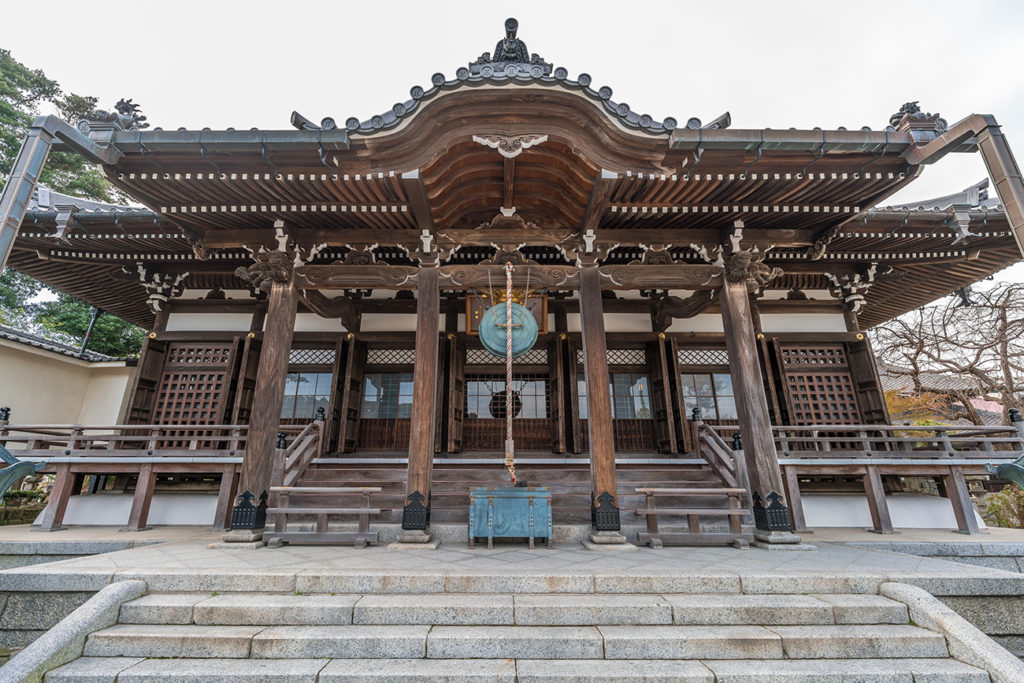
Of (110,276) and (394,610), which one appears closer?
(394,610)

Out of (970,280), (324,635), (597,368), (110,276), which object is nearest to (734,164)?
(597,368)

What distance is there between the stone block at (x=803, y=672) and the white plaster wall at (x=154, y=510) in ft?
28.1

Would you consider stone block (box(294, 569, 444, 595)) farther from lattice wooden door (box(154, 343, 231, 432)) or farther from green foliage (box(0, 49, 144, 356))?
green foliage (box(0, 49, 144, 356))

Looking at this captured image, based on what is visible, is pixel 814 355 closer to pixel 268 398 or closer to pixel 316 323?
pixel 268 398

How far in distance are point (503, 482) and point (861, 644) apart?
4859 mm

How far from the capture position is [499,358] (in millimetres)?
9797

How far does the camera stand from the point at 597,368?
20.0 feet

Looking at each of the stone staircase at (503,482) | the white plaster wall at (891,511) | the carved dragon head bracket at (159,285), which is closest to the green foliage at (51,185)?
the carved dragon head bracket at (159,285)

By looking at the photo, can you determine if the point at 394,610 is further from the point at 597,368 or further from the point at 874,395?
the point at 874,395

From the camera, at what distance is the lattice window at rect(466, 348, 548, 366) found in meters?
9.77

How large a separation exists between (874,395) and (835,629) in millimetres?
7030

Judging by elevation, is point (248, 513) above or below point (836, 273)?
below

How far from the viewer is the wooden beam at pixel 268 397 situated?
5.82 meters

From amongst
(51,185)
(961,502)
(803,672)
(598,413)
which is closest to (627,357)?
(598,413)
